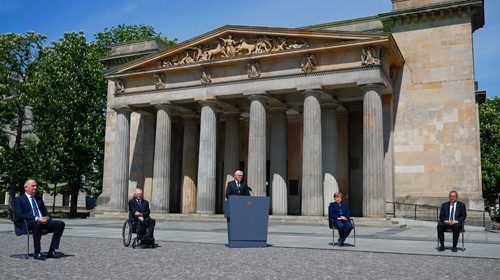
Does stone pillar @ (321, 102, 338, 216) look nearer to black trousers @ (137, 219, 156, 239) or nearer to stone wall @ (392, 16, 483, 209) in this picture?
stone wall @ (392, 16, 483, 209)

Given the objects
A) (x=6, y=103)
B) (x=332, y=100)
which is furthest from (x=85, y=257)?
(x=6, y=103)

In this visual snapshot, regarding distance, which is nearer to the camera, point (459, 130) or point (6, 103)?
point (459, 130)

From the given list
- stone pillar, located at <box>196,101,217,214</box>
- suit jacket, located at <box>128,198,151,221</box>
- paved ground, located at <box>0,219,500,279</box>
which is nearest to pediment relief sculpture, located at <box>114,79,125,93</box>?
stone pillar, located at <box>196,101,217,214</box>

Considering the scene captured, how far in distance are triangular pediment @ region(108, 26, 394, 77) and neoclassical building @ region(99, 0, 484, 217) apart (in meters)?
0.06

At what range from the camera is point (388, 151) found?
90.8 ft

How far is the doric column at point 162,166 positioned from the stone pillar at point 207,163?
2.51m

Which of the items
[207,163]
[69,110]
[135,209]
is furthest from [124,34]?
[135,209]

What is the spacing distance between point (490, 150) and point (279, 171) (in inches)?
1279

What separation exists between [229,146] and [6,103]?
686 inches

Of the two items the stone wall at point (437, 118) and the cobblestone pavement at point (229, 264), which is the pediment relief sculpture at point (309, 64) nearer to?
the stone wall at point (437, 118)

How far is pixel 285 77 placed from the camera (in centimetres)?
2709

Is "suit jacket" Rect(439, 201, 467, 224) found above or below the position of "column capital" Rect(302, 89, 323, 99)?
below

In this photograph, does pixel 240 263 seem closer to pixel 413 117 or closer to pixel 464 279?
pixel 464 279

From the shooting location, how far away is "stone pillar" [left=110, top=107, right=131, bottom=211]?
31.2 m
